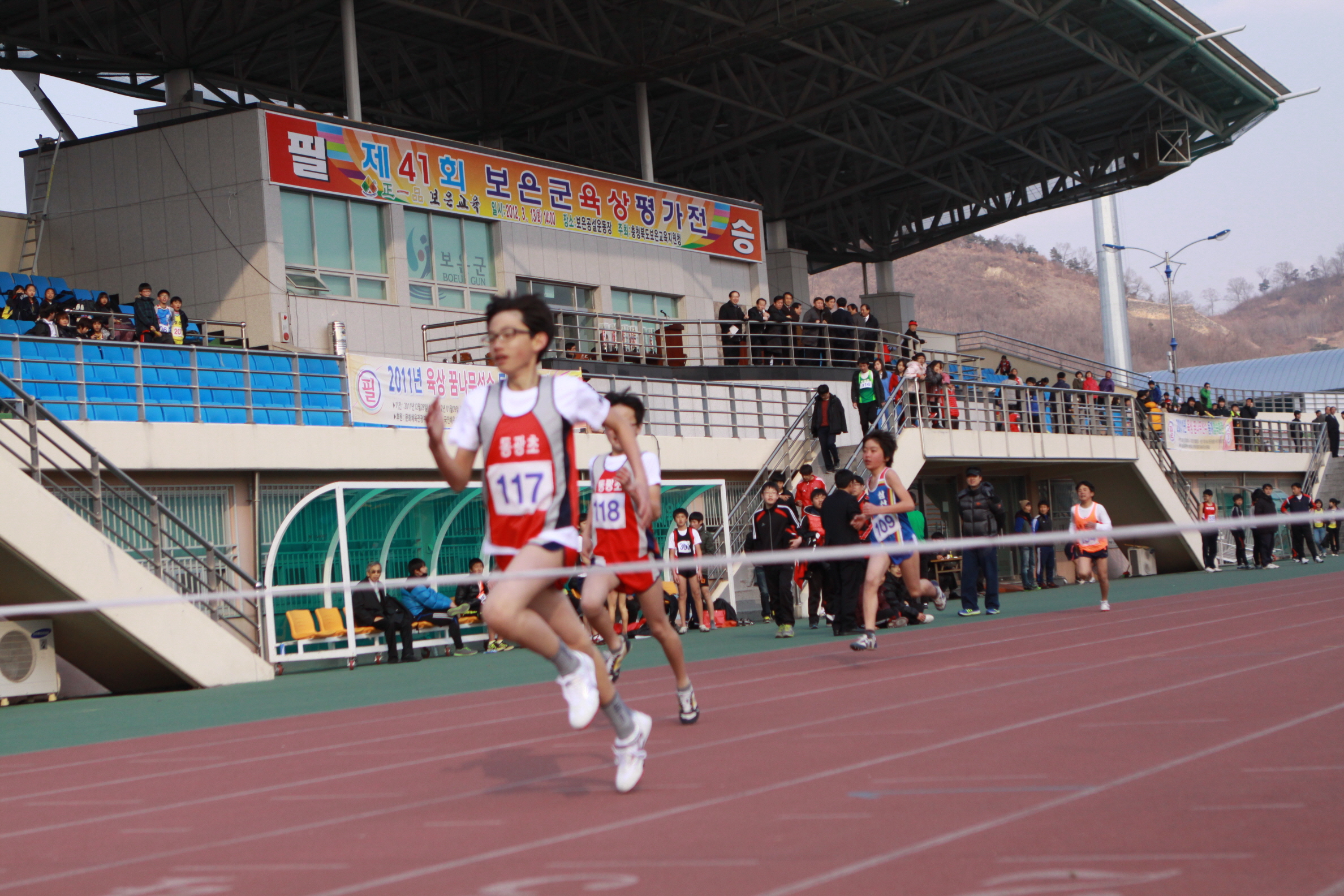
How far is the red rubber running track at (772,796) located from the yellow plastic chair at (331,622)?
271 inches

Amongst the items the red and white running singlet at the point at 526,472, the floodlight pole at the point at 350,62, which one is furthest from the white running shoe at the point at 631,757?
the floodlight pole at the point at 350,62

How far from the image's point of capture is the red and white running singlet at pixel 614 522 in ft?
32.4

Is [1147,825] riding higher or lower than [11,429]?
lower

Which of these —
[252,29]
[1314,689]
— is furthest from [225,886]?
[252,29]

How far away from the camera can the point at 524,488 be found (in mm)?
5996

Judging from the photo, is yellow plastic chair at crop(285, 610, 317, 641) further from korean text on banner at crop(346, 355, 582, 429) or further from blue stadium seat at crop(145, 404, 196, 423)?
korean text on banner at crop(346, 355, 582, 429)

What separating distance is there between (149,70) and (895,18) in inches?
723

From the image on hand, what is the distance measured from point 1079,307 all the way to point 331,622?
180 meters

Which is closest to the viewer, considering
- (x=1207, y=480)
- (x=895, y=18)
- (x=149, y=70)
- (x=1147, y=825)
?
(x=1147, y=825)

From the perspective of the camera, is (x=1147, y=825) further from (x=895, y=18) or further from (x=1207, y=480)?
(x=1207, y=480)

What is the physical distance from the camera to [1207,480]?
144ft

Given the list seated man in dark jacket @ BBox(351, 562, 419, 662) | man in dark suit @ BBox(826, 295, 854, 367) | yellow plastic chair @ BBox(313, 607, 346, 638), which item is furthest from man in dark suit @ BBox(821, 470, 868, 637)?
man in dark suit @ BBox(826, 295, 854, 367)

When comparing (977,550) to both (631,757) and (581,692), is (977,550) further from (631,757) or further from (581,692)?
(581,692)

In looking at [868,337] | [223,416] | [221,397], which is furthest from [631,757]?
[868,337]
